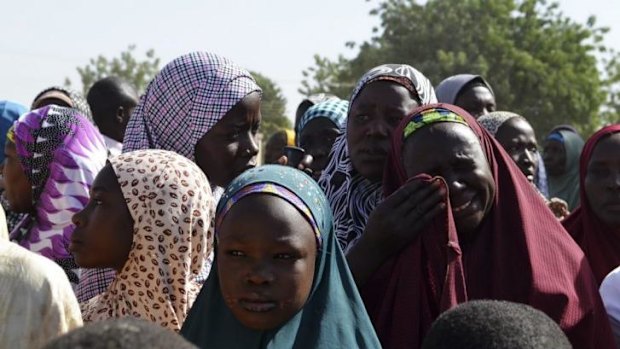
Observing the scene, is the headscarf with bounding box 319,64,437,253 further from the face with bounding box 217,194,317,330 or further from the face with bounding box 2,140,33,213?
the face with bounding box 2,140,33,213

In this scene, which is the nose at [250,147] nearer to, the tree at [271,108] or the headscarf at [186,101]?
the headscarf at [186,101]

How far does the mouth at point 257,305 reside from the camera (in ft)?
11.1

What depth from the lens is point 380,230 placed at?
12.6ft

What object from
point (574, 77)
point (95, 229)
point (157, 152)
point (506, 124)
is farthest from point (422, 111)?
point (574, 77)

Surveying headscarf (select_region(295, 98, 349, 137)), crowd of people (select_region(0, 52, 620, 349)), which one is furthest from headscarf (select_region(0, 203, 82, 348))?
headscarf (select_region(295, 98, 349, 137))

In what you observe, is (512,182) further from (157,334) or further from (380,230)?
(157,334)

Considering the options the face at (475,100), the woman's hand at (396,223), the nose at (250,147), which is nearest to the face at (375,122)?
the nose at (250,147)

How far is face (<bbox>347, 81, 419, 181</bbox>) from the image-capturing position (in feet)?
14.9

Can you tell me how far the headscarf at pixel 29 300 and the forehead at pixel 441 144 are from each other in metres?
1.50

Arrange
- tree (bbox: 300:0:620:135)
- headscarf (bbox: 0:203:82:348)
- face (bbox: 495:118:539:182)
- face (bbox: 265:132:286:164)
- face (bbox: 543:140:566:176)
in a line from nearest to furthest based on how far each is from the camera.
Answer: headscarf (bbox: 0:203:82:348), face (bbox: 495:118:539:182), face (bbox: 265:132:286:164), face (bbox: 543:140:566:176), tree (bbox: 300:0:620:135)

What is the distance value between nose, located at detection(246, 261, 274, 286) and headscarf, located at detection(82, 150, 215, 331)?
546 millimetres

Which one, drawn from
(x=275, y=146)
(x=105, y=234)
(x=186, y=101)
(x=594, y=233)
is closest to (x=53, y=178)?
(x=186, y=101)

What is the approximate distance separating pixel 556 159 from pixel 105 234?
Answer: 787 cm

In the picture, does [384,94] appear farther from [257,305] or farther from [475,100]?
[475,100]
